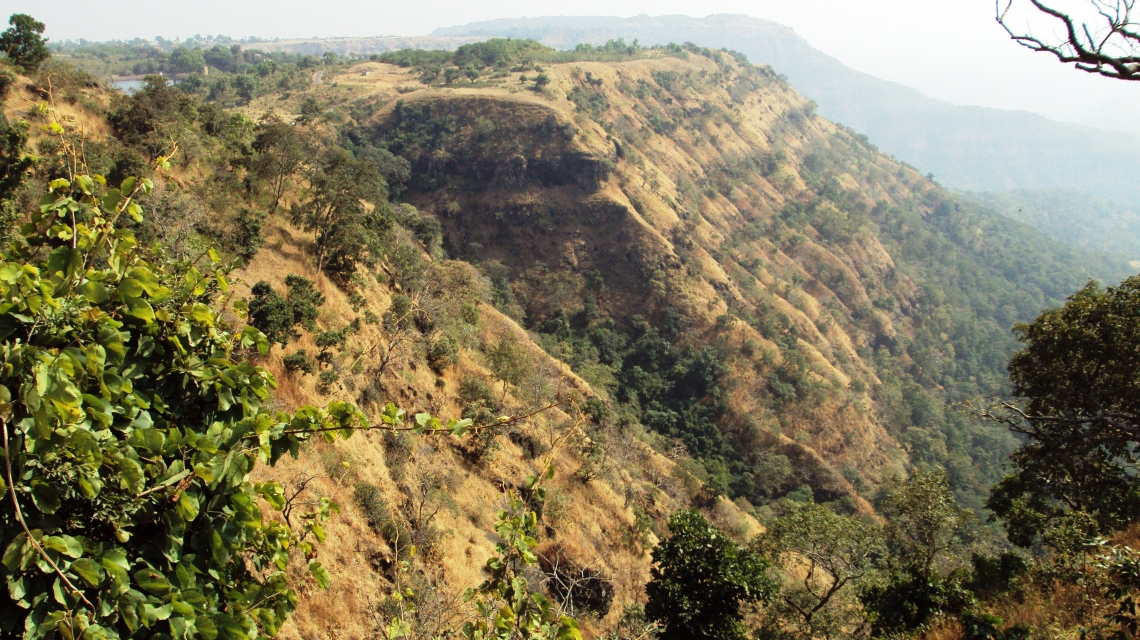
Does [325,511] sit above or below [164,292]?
below

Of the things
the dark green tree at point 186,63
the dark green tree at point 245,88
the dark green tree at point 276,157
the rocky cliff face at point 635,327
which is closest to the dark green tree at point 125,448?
the rocky cliff face at point 635,327

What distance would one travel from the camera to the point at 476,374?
27859 mm

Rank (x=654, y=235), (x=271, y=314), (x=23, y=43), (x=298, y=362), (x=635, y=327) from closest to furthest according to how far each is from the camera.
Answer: (x=271, y=314)
(x=298, y=362)
(x=23, y=43)
(x=635, y=327)
(x=654, y=235)

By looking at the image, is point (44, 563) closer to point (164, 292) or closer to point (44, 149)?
point (164, 292)

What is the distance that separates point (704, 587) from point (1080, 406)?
11.4 meters

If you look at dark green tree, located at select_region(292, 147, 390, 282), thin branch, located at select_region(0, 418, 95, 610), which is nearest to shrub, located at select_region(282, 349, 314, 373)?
dark green tree, located at select_region(292, 147, 390, 282)

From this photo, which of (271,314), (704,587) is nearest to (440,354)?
(271,314)

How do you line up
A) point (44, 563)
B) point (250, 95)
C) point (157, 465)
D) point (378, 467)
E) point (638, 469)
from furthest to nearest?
point (250, 95), point (638, 469), point (378, 467), point (157, 465), point (44, 563)

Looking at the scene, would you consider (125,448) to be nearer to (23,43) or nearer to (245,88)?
(23,43)

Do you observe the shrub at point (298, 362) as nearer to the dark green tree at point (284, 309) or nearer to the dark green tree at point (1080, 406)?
the dark green tree at point (284, 309)

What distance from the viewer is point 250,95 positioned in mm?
67000

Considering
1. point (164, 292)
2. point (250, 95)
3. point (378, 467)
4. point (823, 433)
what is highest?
point (250, 95)

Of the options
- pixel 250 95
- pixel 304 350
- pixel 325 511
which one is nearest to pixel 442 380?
pixel 304 350

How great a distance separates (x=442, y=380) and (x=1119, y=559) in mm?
22360
